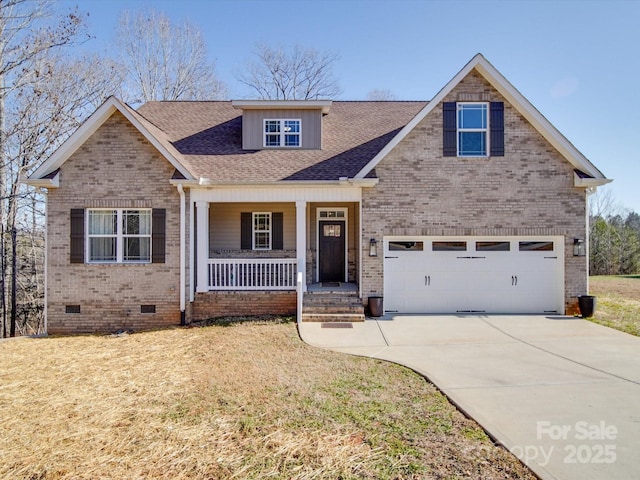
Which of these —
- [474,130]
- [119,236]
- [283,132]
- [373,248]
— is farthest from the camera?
[283,132]

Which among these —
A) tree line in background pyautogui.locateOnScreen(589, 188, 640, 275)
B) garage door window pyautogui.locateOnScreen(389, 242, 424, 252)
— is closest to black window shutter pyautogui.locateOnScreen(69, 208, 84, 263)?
garage door window pyautogui.locateOnScreen(389, 242, 424, 252)

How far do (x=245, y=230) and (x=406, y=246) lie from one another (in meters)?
5.69

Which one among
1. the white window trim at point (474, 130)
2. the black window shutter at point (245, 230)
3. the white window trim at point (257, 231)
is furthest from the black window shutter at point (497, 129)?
the black window shutter at point (245, 230)

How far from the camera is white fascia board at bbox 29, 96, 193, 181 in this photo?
9.87m

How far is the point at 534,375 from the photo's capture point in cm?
592

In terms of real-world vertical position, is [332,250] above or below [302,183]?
below

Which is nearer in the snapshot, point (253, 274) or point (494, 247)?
point (494, 247)

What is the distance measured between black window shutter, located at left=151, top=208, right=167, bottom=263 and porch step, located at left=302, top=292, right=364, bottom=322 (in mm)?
4300

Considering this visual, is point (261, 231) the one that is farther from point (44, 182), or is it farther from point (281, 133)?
point (44, 182)

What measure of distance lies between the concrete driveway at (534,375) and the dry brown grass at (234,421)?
0.47 meters

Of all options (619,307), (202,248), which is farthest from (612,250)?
(202,248)

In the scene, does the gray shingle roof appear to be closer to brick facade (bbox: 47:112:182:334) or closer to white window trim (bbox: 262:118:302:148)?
white window trim (bbox: 262:118:302:148)

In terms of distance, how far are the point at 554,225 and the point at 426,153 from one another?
4.28 metres

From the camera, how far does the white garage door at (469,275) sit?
10688 millimetres
